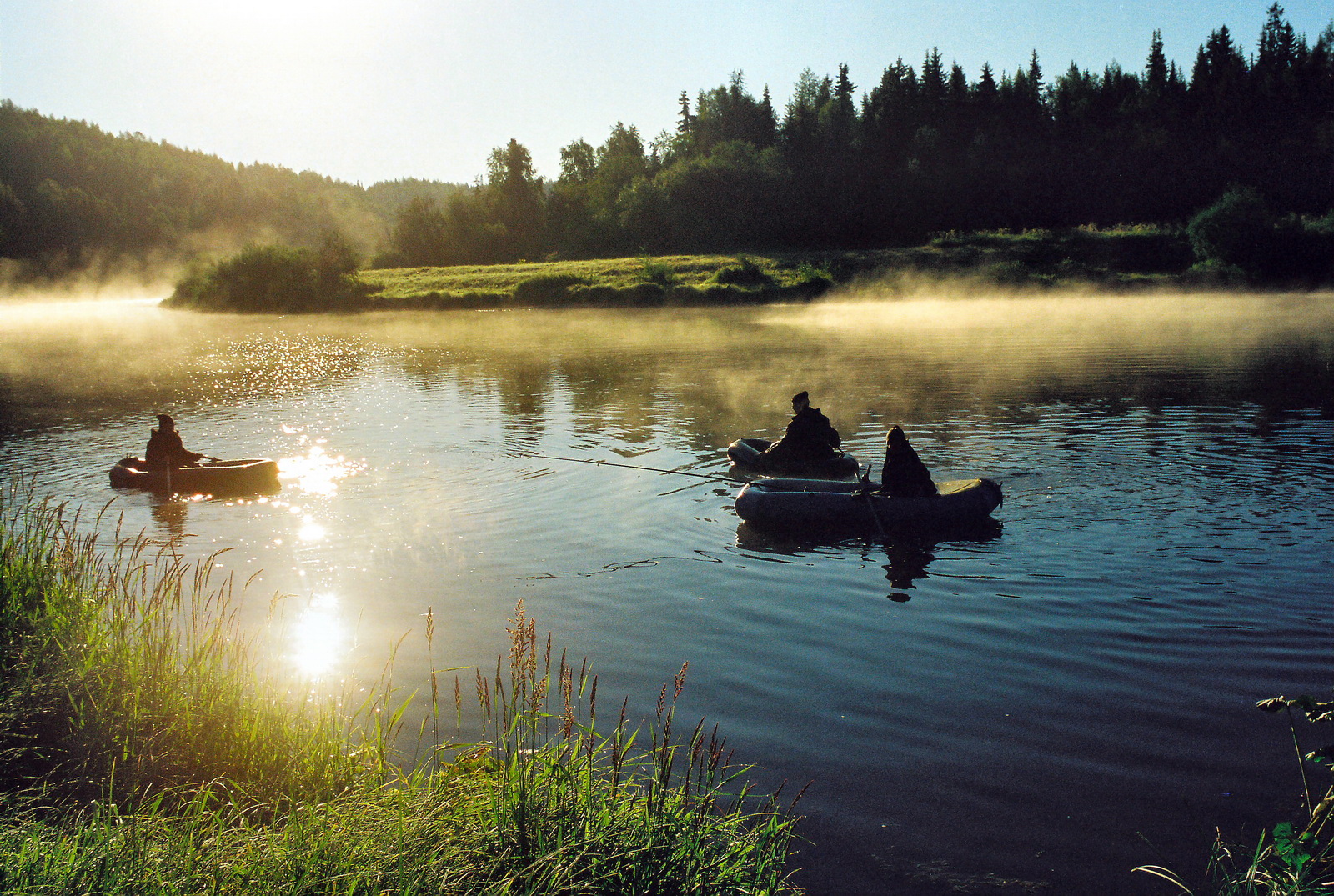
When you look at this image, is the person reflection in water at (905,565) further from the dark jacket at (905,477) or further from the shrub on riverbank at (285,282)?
the shrub on riverbank at (285,282)

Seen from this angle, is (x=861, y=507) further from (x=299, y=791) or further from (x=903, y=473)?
(x=299, y=791)

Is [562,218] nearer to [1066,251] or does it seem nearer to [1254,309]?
[1066,251]

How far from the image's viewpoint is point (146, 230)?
138 metres

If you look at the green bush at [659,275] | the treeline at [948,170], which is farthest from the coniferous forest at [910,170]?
the green bush at [659,275]

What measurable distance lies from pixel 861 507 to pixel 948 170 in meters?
79.6

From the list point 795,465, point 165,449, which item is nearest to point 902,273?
point 795,465

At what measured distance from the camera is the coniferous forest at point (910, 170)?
79.4 m

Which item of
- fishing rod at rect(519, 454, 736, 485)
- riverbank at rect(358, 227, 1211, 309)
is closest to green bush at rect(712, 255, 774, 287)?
riverbank at rect(358, 227, 1211, 309)

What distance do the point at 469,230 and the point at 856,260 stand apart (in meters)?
44.4

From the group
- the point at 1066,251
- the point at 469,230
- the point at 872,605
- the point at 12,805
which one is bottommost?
the point at 872,605

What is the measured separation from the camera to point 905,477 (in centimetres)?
1202

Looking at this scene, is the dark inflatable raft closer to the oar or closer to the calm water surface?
the oar

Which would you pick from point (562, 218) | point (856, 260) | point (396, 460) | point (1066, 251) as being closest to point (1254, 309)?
point (1066, 251)

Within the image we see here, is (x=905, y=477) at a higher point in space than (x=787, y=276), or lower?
lower
